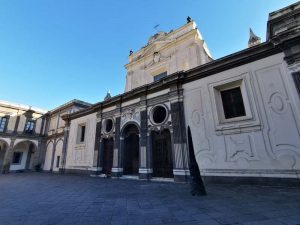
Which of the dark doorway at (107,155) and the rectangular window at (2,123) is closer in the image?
the dark doorway at (107,155)

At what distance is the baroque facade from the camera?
6.53 m

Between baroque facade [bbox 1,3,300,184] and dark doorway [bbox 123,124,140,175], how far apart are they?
0.07 meters

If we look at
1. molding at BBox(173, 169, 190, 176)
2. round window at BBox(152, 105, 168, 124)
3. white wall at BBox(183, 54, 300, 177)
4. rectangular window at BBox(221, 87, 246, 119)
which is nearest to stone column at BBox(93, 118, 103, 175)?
round window at BBox(152, 105, 168, 124)

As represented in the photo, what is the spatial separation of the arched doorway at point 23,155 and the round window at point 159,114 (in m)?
19.3

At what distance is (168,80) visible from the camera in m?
10.1

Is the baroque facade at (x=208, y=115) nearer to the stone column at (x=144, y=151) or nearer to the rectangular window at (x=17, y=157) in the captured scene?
the stone column at (x=144, y=151)

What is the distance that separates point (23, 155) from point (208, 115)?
24.8 meters

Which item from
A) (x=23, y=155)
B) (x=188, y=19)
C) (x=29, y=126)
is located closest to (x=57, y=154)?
(x=29, y=126)

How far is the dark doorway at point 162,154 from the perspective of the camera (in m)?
9.35

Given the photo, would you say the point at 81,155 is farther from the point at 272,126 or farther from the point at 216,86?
the point at 272,126

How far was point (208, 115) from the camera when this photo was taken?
8266 millimetres

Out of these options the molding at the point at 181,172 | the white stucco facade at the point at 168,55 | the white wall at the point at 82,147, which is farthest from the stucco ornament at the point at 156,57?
the molding at the point at 181,172

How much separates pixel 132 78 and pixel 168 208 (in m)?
13.0

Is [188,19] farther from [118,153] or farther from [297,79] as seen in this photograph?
[118,153]
